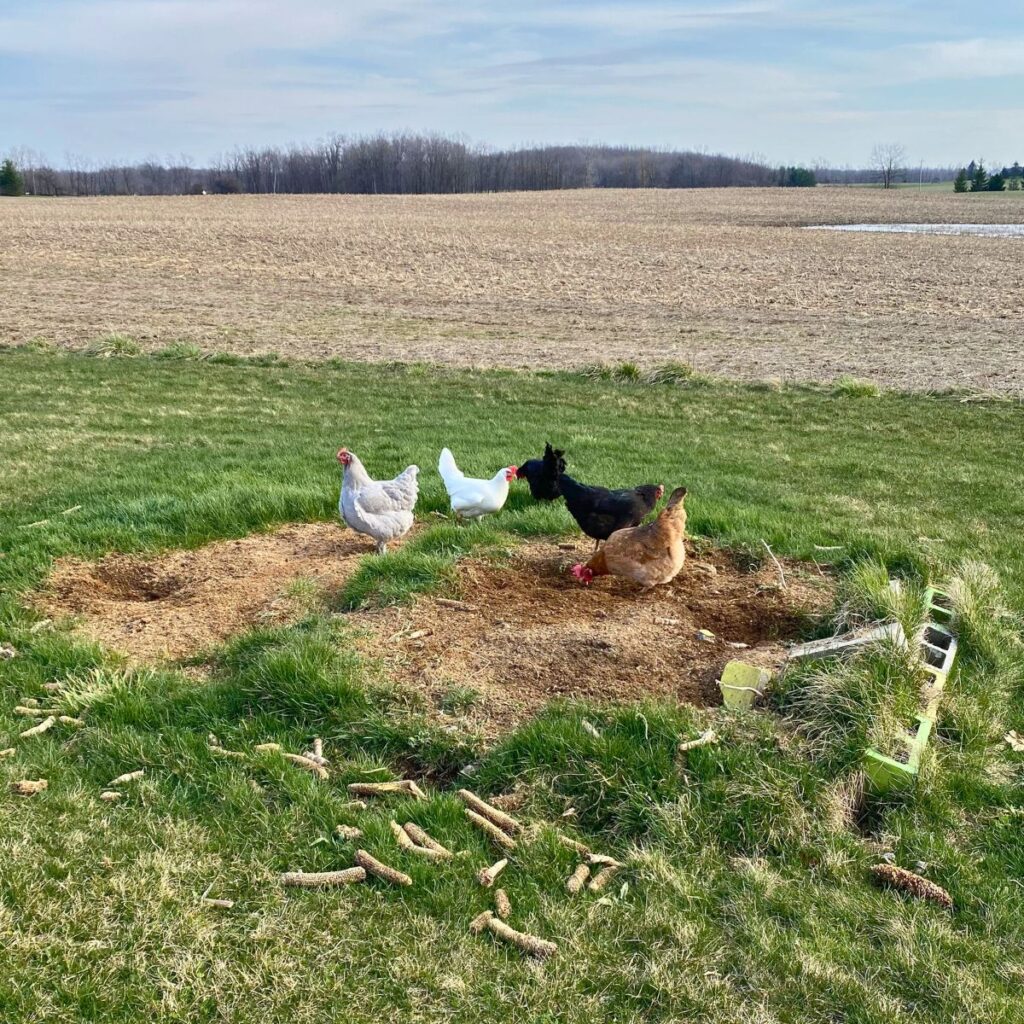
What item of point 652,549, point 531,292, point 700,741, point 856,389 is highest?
point 531,292

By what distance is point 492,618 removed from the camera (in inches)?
196

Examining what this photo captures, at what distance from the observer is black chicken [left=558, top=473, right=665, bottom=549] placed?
18.3 ft

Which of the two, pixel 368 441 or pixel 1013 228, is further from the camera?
pixel 1013 228

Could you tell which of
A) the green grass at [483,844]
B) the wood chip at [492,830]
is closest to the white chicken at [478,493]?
Result: the green grass at [483,844]

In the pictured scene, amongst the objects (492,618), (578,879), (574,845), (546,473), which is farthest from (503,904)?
(546,473)

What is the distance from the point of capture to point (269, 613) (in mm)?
5121

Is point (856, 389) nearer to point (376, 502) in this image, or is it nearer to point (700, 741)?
point (376, 502)

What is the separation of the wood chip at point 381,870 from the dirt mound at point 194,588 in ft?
6.60

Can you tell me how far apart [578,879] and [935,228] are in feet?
201

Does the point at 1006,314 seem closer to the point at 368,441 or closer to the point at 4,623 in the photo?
the point at 368,441

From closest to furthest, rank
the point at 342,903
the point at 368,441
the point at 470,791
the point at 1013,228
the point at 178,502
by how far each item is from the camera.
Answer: the point at 342,903 → the point at 470,791 → the point at 178,502 → the point at 368,441 → the point at 1013,228

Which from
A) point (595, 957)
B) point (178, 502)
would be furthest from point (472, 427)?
point (595, 957)

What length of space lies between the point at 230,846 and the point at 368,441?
6758mm

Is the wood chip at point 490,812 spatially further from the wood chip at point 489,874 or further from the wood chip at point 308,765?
the wood chip at point 308,765
